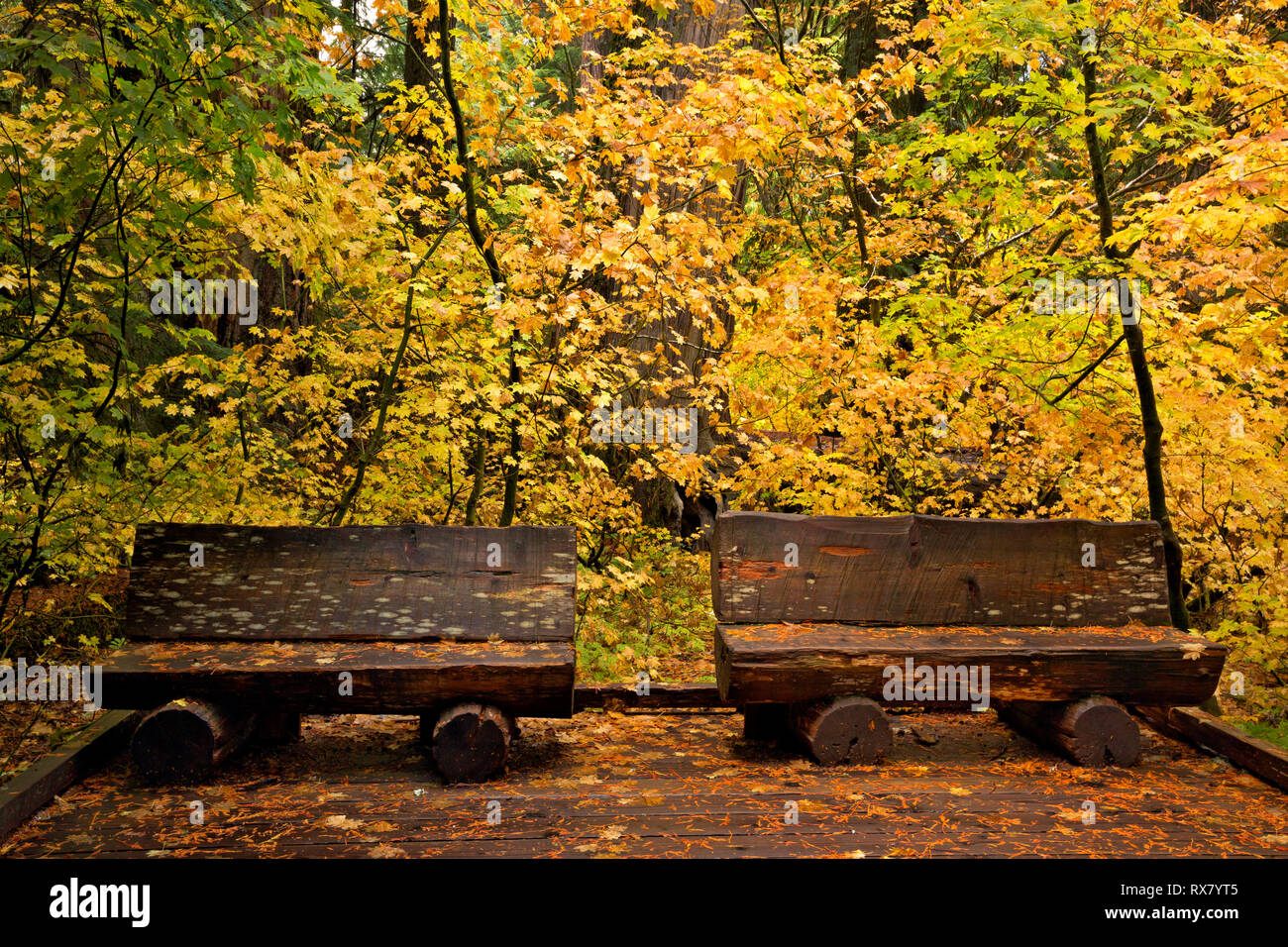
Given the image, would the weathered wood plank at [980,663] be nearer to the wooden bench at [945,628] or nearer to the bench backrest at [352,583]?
the wooden bench at [945,628]

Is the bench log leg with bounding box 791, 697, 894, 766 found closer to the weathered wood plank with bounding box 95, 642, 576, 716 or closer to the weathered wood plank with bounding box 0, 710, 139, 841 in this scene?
the weathered wood plank with bounding box 95, 642, 576, 716

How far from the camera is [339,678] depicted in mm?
3539

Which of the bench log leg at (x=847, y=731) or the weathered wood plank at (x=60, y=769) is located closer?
the weathered wood plank at (x=60, y=769)

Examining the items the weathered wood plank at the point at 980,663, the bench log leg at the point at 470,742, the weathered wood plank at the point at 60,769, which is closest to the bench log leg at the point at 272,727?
the weathered wood plank at the point at 60,769

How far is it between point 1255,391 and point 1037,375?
5.04ft

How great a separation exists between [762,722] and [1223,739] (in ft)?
8.35

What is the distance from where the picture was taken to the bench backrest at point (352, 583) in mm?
3910

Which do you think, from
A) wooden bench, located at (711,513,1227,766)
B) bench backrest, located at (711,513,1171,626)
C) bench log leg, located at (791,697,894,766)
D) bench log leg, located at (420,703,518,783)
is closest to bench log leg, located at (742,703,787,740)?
wooden bench, located at (711,513,1227,766)

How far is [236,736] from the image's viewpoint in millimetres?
3771

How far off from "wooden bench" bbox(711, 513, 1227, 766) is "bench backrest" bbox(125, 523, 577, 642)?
1.02 meters

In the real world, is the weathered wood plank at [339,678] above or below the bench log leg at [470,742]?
above

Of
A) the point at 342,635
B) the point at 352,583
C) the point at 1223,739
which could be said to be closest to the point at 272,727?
the point at 342,635

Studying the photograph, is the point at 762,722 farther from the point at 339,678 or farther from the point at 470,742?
the point at 339,678

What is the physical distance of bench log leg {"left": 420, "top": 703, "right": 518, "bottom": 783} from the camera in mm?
3627
